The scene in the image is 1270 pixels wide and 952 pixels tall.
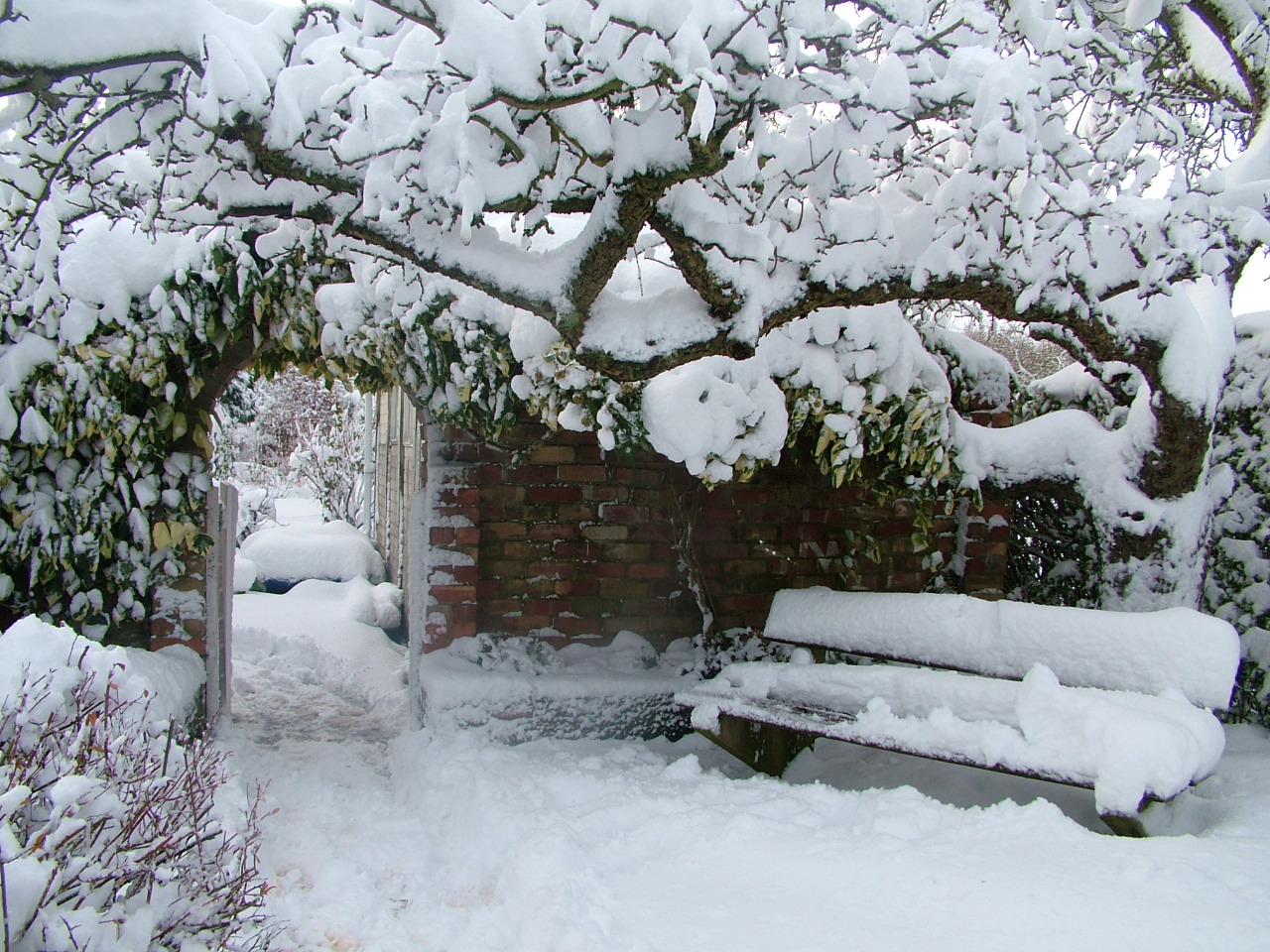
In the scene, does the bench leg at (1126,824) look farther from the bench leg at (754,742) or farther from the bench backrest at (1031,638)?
the bench leg at (754,742)

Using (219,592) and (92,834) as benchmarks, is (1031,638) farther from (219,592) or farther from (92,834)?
(219,592)

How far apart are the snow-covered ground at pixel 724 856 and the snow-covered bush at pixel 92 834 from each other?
0.85 metres

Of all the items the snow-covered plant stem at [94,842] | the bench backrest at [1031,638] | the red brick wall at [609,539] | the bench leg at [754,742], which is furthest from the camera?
the red brick wall at [609,539]

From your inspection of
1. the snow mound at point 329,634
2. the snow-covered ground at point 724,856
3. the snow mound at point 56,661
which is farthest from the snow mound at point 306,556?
the snow mound at point 56,661

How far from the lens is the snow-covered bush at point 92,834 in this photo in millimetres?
1453

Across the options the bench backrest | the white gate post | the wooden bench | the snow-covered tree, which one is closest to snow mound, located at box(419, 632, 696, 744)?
the wooden bench

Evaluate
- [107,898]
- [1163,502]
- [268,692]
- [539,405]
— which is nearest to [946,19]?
[539,405]

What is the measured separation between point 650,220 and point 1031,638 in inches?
87.5

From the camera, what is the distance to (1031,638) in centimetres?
341

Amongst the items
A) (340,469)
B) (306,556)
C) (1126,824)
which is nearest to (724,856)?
(1126,824)

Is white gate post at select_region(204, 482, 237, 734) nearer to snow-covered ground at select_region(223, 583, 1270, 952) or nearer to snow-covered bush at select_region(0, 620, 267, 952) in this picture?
snow-covered ground at select_region(223, 583, 1270, 952)

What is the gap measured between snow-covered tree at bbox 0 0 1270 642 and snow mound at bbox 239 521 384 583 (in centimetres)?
549

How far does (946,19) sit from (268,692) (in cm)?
575

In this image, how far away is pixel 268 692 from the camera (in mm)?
6055
